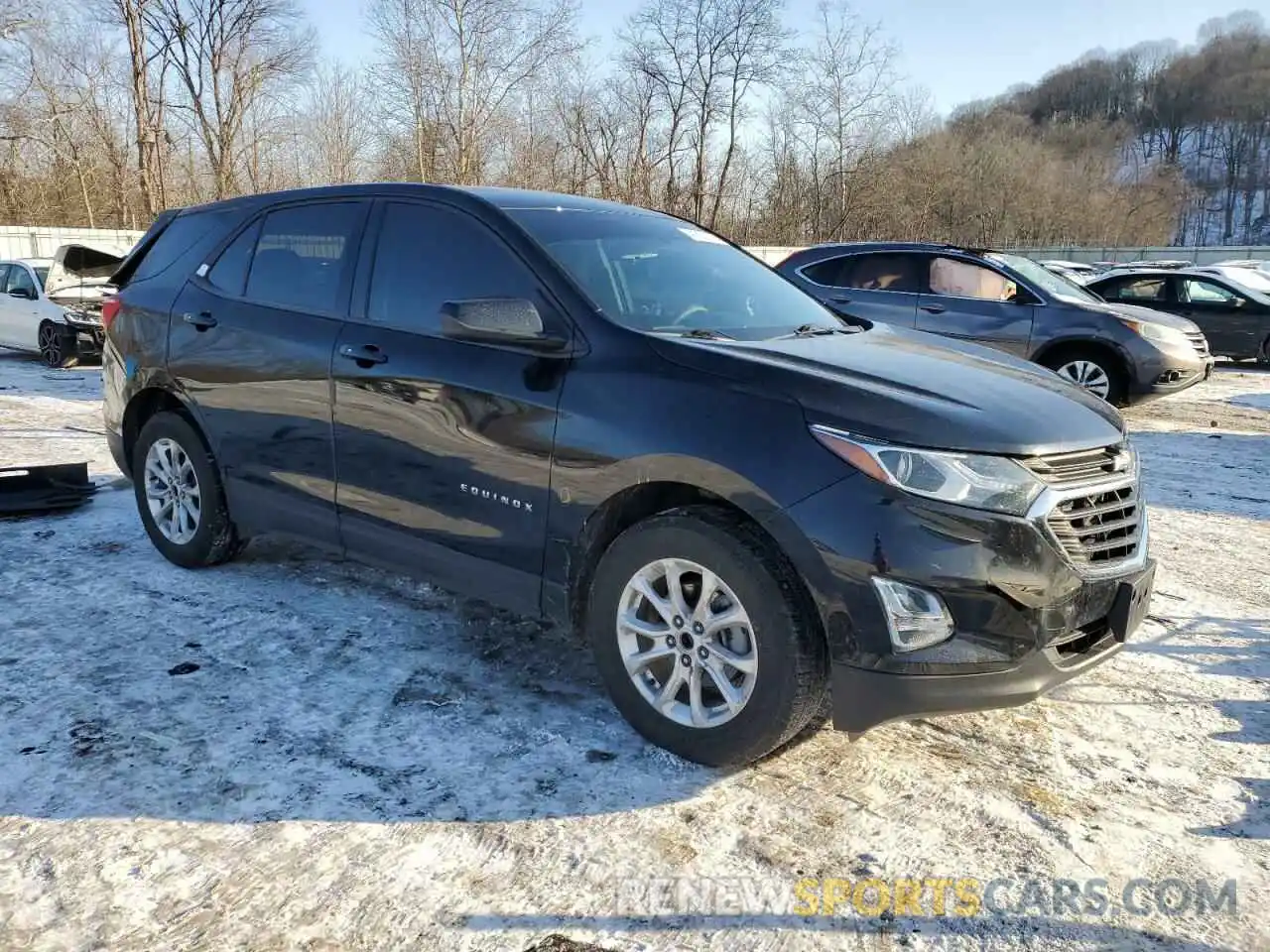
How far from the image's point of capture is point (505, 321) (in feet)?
10.2

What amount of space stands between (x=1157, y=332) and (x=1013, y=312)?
145cm

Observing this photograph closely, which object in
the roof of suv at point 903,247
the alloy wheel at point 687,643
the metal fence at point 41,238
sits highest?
the metal fence at point 41,238

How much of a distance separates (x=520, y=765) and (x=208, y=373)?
99.3 inches

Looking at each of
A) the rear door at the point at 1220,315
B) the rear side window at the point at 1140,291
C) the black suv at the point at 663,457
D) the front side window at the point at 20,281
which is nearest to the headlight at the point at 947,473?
the black suv at the point at 663,457

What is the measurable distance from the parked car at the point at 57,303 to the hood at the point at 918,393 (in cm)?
1205

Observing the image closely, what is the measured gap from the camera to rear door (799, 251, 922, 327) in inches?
382

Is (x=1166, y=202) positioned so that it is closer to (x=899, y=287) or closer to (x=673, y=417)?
(x=899, y=287)

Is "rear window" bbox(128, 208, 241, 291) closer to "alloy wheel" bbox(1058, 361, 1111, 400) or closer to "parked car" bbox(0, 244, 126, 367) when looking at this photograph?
"alloy wheel" bbox(1058, 361, 1111, 400)

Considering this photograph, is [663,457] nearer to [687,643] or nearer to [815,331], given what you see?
[687,643]

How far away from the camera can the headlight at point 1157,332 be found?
9.31 meters

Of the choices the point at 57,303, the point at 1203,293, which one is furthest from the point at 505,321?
the point at 1203,293

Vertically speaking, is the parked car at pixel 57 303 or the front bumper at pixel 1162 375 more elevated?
the parked car at pixel 57 303

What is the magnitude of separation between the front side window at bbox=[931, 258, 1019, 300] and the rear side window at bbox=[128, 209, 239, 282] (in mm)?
7334

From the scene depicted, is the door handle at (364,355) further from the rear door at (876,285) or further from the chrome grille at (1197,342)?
the chrome grille at (1197,342)
